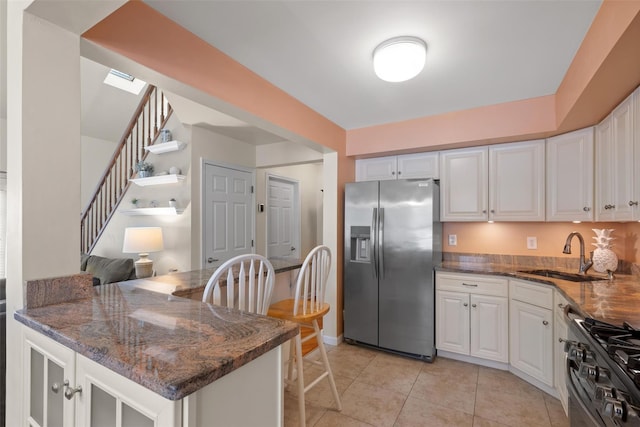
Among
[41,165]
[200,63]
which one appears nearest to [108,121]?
[200,63]

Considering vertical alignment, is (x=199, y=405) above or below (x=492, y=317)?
above

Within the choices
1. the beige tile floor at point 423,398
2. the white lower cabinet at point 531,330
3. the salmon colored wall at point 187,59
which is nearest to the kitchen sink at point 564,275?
the white lower cabinet at point 531,330

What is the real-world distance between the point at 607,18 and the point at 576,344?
1.50m

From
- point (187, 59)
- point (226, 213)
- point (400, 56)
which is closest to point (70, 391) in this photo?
point (187, 59)

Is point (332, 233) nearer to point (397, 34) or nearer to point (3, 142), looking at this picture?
point (397, 34)

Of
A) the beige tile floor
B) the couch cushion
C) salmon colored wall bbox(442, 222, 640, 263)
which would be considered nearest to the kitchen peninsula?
the beige tile floor

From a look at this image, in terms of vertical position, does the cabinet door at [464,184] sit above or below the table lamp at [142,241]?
above

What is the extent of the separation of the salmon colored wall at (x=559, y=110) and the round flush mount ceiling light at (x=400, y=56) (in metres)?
0.83

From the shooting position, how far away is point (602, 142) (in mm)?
2195

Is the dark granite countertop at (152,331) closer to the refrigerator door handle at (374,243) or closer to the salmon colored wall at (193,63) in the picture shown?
the salmon colored wall at (193,63)

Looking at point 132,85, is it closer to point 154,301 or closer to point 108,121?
point 108,121

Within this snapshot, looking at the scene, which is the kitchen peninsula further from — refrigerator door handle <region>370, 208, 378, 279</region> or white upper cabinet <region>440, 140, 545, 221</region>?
white upper cabinet <region>440, 140, 545, 221</region>

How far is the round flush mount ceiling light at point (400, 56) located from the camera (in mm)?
1721

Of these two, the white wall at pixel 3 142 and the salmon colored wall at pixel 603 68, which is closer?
the salmon colored wall at pixel 603 68
